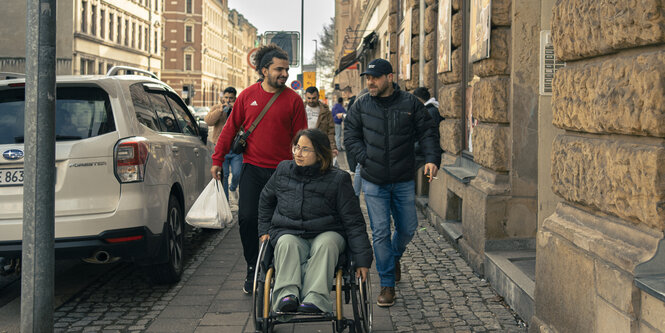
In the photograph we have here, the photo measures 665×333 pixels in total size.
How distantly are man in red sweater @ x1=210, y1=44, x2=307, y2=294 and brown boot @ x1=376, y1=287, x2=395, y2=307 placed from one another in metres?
1.05

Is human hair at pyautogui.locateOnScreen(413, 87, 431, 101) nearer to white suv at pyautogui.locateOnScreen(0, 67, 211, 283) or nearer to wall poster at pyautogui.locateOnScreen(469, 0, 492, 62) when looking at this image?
wall poster at pyautogui.locateOnScreen(469, 0, 492, 62)

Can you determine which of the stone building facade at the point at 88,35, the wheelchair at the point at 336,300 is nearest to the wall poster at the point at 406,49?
the wheelchair at the point at 336,300

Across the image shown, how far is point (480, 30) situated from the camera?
700 centimetres

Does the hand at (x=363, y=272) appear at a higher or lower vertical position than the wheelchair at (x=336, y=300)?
higher

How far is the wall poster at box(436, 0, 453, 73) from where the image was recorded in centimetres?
874

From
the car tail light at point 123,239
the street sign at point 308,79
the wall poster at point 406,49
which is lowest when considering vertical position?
the car tail light at point 123,239

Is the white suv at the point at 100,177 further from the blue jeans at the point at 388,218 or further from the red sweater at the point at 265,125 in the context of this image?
the blue jeans at the point at 388,218

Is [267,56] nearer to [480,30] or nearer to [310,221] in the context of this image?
[310,221]

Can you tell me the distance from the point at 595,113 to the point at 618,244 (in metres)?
0.68

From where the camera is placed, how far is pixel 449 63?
873 centimetres

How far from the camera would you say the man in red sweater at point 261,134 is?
5.89 m

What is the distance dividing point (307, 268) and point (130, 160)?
1819mm

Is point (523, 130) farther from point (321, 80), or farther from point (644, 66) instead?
point (321, 80)

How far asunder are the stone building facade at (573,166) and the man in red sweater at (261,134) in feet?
6.00
